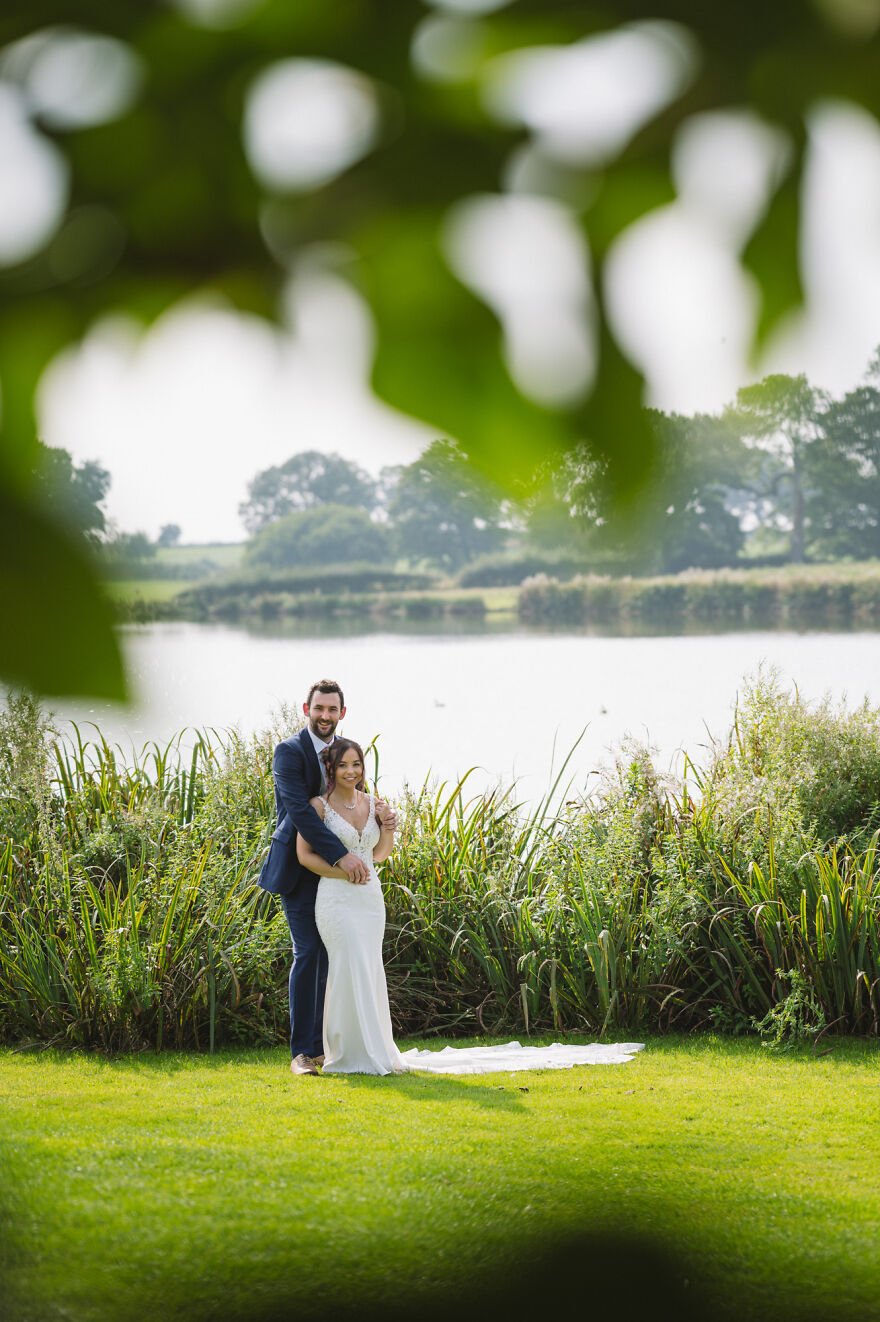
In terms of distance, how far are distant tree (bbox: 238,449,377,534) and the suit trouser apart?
4422mm

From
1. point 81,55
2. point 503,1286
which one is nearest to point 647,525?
point 81,55

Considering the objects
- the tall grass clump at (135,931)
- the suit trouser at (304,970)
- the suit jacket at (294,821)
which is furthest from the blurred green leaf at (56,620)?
the suit trouser at (304,970)

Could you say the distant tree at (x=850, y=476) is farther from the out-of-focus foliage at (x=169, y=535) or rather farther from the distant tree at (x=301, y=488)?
the out-of-focus foliage at (x=169, y=535)

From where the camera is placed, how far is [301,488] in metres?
0.95

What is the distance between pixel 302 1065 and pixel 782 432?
4.84m

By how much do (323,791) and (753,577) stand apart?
434cm

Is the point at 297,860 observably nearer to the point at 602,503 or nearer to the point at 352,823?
the point at 352,823

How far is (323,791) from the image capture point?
17.1 feet

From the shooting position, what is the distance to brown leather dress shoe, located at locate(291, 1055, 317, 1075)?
5.17 metres

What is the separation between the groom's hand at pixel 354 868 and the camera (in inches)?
198

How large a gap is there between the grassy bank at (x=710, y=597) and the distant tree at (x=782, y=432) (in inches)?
2.8

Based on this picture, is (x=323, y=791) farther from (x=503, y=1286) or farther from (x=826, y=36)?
(x=826, y=36)

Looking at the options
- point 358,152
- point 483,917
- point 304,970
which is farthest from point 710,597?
point 483,917

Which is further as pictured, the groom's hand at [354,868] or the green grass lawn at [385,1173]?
the groom's hand at [354,868]
